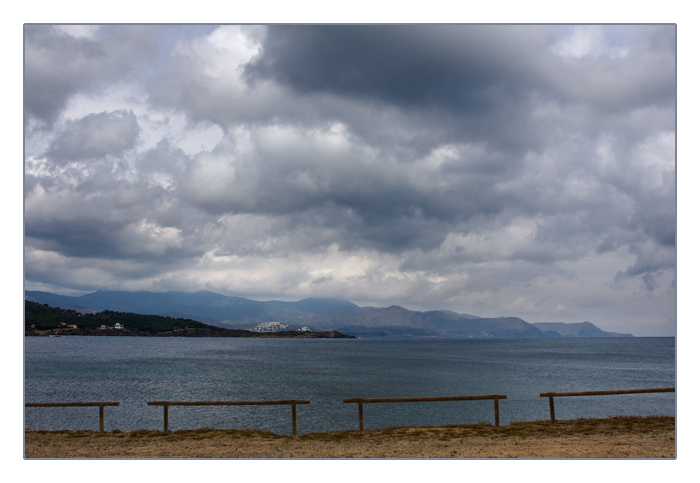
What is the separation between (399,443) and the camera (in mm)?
10570

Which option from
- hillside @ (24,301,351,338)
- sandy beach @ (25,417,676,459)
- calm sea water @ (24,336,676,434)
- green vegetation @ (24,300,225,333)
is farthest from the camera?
hillside @ (24,301,351,338)

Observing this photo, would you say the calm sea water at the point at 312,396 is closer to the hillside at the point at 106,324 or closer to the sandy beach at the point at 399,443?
the sandy beach at the point at 399,443

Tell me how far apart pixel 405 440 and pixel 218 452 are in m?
4.41

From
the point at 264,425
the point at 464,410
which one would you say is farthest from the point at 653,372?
the point at 264,425

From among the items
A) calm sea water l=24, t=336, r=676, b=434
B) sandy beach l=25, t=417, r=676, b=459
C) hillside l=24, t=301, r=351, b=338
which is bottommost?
hillside l=24, t=301, r=351, b=338

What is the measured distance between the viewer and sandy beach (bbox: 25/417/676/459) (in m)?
9.65

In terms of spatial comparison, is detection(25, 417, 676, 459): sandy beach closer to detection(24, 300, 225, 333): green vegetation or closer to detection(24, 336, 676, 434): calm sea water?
detection(24, 336, 676, 434): calm sea water

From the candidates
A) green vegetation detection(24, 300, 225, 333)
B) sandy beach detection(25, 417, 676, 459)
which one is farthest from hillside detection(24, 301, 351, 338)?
sandy beach detection(25, 417, 676, 459)

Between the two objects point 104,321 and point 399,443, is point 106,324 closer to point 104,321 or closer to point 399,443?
point 104,321

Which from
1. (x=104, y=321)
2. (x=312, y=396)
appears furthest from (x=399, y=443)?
(x=104, y=321)

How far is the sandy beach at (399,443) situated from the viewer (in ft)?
31.7

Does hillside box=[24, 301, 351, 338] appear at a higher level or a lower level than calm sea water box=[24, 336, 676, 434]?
lower

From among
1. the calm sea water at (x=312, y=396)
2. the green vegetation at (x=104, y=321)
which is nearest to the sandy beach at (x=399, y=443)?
the calm sea water at (x=312, y=396)

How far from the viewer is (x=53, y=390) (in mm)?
35844
